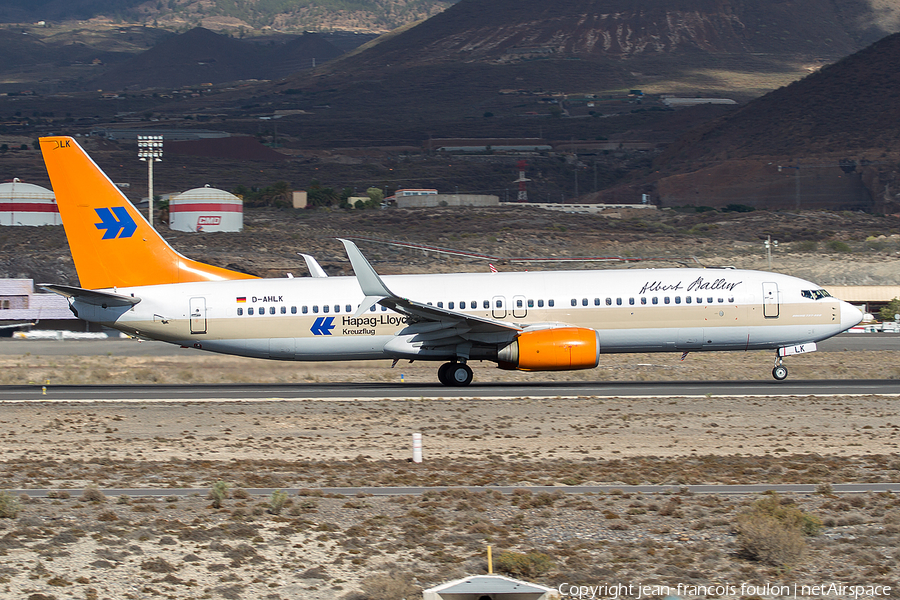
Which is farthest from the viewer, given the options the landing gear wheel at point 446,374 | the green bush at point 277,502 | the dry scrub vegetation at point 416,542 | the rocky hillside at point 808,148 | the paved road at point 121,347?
the rocky hillside at point 808,148

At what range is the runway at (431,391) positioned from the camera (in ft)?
100

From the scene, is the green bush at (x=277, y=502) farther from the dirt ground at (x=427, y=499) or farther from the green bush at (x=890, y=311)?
the green bush at (x=890, y=311)

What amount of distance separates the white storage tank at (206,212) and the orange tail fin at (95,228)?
2860 inches

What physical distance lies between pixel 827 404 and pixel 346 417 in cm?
1411

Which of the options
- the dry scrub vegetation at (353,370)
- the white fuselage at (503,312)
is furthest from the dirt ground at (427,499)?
the dry scrub vegetation at (353,370)

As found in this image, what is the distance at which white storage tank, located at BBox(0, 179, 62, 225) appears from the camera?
110062mm

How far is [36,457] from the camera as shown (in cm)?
2120

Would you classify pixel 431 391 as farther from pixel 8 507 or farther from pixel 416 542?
pixel 416 542

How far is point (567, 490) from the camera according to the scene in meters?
17.0

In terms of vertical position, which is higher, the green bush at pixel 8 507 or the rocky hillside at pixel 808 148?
the rocky hillside at pixel 808 148

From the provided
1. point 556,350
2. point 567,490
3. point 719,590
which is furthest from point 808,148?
point 719,590

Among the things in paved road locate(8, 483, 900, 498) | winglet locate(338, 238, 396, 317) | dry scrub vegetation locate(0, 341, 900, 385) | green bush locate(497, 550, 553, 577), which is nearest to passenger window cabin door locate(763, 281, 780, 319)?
dry scrub vegetation locate(0, 341, 900, 385)

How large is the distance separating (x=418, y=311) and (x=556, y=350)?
15.7 feet

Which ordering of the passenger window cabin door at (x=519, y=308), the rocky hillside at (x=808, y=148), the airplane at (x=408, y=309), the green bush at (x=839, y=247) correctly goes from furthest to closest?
the rocky hillside at (x=808, y=148) → the green bush at (x=839, y=247) → the passenger window cabin door at (x=519, y=308) → the airplane at (x=408, y=309)
